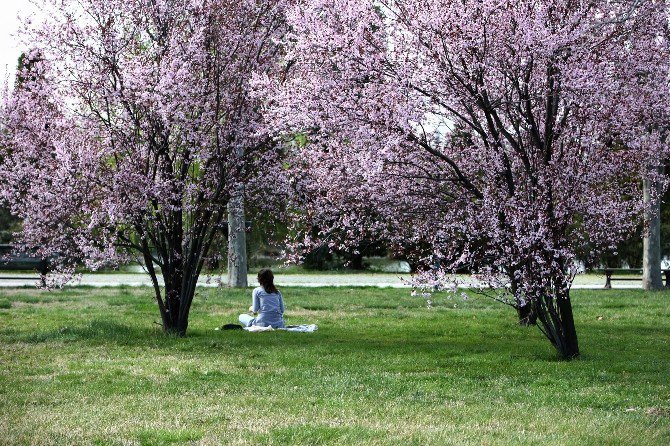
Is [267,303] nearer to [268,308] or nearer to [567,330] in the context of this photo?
[268,308]

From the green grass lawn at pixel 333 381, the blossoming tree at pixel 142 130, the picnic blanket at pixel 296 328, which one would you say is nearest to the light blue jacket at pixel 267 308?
the picnic blanket at pixel 296 328

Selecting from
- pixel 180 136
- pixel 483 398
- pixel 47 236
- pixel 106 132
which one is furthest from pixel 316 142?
pixel 483 398

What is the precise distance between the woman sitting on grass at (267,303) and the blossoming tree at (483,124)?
3.17 ft

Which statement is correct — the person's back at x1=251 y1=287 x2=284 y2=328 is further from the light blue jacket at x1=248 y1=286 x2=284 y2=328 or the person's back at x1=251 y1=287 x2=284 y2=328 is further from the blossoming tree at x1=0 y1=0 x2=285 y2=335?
the blossoming tree at x1=0 y1=0 x2=285 y2=335

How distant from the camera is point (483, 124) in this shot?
44.9 ft

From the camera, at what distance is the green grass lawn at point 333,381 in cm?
692

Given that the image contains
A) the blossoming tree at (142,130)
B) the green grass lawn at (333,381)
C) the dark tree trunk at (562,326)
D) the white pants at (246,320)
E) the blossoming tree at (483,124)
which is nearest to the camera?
the green grass lawn at (333,381)

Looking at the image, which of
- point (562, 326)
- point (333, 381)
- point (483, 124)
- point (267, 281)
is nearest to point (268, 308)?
point (267, 281)

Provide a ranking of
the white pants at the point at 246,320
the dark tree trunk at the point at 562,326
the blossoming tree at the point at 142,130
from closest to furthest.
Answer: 1. the dark tree trunk at the point at 562,326
2. the blossoming tree at the point at 142,130
3. the white pants at the point at 246,320

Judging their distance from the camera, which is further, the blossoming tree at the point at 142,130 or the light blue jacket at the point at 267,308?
the light blue jacket at the point at 267,308

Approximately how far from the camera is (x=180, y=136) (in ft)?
44.7

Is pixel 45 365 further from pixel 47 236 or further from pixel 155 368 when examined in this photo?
pixel 47 236

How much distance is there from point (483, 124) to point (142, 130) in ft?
17.1

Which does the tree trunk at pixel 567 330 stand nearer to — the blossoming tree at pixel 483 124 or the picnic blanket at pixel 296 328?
the blossoming tree at pixel 483 124
